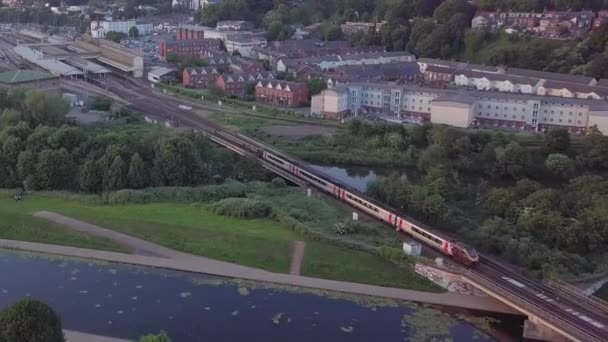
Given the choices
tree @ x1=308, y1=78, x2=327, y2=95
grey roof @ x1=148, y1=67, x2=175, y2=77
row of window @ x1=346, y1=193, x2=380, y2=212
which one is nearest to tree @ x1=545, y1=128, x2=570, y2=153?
row of window @ x1=346, y1=193, x2=380, y2=212

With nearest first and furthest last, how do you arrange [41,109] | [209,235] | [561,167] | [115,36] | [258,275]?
[258,275] → [209,235] → [561,167] → [41,109] → [115,36]

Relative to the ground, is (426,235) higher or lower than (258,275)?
higher

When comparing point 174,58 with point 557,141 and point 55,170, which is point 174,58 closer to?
point 55,170

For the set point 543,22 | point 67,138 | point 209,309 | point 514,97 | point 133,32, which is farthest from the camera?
point 133,32

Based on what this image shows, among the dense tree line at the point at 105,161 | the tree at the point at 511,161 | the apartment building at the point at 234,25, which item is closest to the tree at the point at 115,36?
the apartment building at the point at 234,25

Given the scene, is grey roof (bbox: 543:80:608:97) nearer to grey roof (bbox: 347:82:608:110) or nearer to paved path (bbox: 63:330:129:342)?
grey roof (bbox: 347:82:608:110)

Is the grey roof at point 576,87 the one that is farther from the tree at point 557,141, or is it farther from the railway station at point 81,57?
the railway station at point 81,57

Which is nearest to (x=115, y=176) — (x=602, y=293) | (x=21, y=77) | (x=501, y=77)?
(x=602, y=293)
